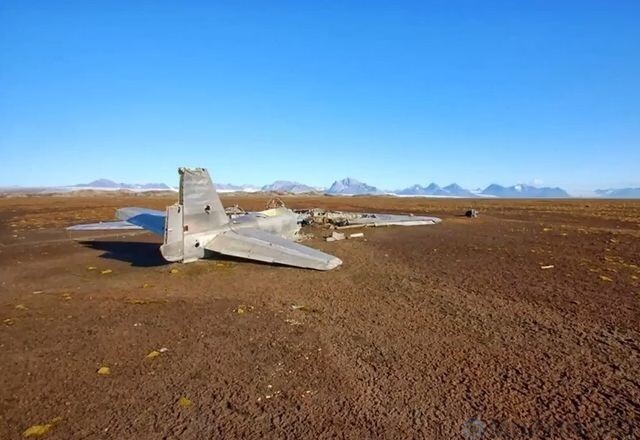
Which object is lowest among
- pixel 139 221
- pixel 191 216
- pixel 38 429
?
pixel 38 429

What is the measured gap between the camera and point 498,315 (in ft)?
30.7

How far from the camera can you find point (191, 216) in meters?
14.4

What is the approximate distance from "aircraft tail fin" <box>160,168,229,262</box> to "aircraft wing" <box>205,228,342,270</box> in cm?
65

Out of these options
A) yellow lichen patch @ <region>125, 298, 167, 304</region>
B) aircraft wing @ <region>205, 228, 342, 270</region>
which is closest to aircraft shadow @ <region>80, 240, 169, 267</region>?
aircraft wing @ <region>205, 228, 342, 270</region>

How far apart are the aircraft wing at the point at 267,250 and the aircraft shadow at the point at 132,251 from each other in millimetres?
2668

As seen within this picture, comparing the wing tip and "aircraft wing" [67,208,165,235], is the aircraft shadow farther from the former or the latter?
the wing tip

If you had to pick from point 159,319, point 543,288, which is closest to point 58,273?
point 159,319

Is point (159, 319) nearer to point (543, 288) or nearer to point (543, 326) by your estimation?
point (543, 326)

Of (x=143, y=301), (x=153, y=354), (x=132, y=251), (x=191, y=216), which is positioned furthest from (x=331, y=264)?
(x=132, y=251)

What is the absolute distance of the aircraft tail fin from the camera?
13.6m

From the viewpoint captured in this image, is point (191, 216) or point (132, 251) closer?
point (191, 216)

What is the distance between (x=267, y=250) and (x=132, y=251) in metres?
8.11

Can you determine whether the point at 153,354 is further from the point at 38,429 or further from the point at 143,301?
the point at 143,301

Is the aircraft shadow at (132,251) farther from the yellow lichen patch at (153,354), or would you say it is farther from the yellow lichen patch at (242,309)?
the yellow lichen patch at (153,354)
